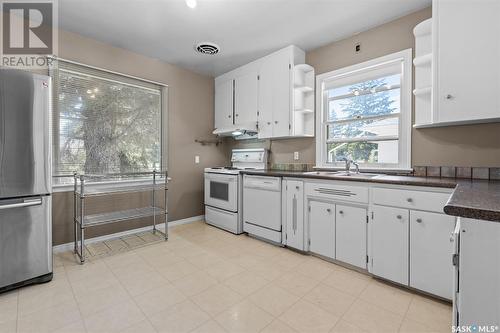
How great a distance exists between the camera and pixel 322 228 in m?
2.36

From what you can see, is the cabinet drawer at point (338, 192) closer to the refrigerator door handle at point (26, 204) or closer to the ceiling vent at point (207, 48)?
the ceiling vent at point (207, 48)

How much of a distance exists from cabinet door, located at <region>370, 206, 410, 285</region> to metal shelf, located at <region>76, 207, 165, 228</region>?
8.19ft

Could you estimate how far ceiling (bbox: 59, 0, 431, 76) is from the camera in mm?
2209

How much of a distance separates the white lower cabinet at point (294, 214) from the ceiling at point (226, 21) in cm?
175

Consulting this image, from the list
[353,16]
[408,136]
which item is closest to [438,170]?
[408,136]

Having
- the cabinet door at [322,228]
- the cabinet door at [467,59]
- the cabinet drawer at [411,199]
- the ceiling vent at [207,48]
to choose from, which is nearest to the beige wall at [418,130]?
the cabinet door at [467,59]

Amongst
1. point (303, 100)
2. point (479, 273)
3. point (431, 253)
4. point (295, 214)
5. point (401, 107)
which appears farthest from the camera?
point (303, 100)

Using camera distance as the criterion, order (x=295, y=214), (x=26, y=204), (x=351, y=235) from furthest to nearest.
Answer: (x=295, y=214)
(x=351, y=235)
(x=26, y=204)

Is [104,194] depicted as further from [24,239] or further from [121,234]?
[24,239]

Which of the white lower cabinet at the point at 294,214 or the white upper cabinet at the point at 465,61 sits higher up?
the white upper cabinet at the point at 465,61

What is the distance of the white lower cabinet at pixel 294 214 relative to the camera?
252 centimetres

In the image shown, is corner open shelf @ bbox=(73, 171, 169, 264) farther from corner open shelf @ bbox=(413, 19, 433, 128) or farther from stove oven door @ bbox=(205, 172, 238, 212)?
corner open shelf @ bbox=(413, 19, 433, 128)

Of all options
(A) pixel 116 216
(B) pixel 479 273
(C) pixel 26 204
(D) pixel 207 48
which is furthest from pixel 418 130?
(C) pixel 26 204

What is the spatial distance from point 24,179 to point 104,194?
1074mm
